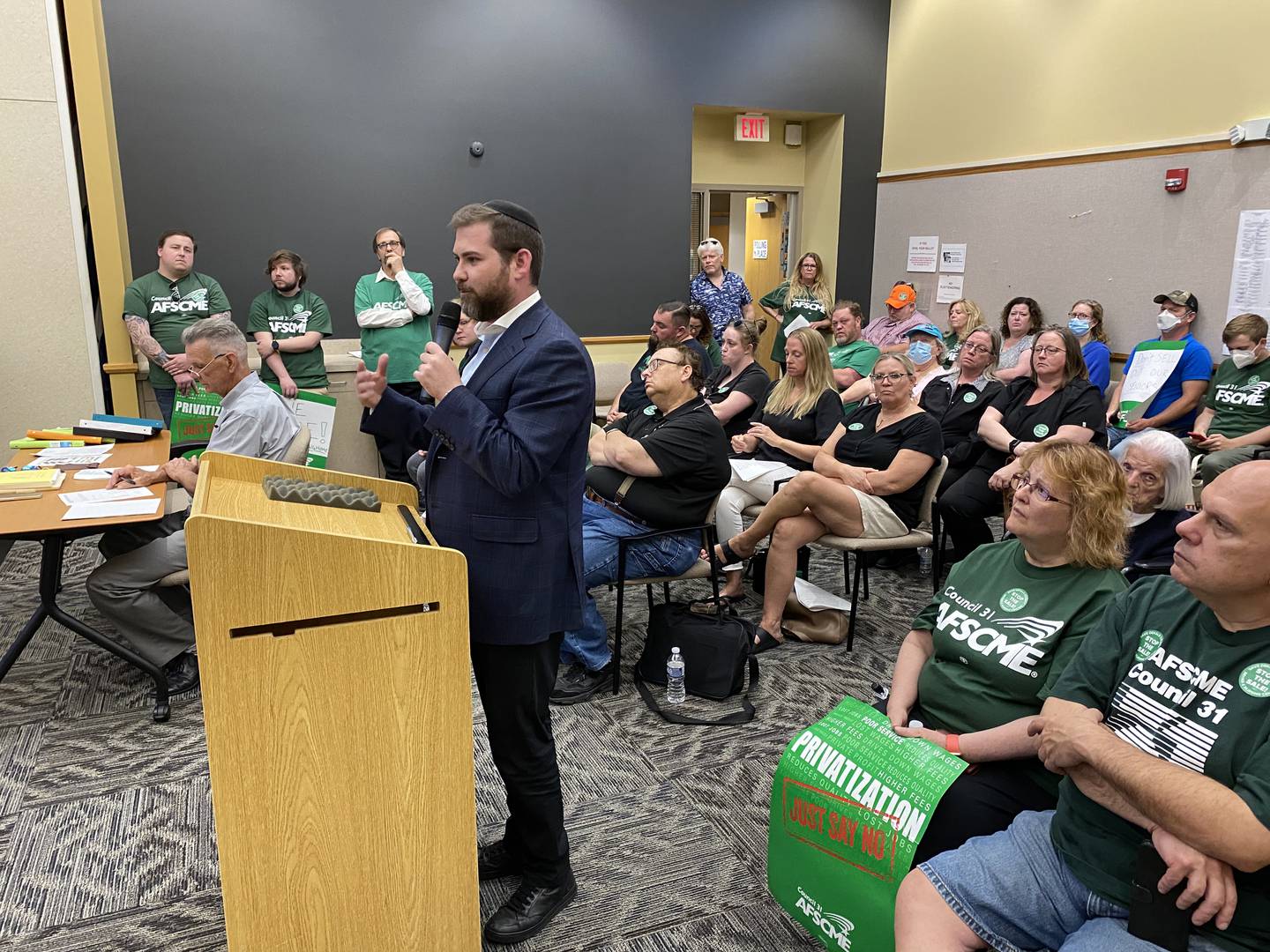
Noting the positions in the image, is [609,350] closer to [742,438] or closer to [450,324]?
[742,438]

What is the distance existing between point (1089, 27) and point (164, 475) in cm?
657

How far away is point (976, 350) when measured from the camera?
5109 mm

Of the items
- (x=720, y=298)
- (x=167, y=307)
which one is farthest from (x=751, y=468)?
(x=167, y=307)

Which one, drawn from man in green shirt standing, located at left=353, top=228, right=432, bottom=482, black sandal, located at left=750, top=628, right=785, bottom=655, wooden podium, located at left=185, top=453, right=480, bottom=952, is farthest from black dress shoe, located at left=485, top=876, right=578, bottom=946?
man in green shirt standing, located at left=353, top=228, right=432, bottom=482

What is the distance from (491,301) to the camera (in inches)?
71.7

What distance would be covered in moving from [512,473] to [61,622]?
229cm

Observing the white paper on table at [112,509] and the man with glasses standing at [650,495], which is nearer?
the white paper on table at [112,509]

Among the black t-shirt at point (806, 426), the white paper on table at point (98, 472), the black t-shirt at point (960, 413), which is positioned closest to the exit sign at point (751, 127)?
the black t-shirt at point (960, 413)

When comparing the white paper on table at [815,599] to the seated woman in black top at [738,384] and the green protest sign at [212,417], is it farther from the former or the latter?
the green protest sign at [212,417]

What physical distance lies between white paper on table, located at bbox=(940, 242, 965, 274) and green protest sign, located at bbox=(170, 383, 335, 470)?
532 centimetres

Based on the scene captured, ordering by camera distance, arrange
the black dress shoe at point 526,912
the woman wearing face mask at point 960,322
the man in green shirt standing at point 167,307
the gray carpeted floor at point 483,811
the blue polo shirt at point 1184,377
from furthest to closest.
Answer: the woman wearing face mask at point 960,322 < the blue polo shirt at point 1184,377 < the man in green shirt standing at point 167,307 < the gray carpeted floor at point 483,811 < the black dress shoe at point 526,912

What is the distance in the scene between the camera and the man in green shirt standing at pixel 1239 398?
460 cm

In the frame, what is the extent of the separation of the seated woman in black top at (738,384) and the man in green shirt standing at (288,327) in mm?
2519

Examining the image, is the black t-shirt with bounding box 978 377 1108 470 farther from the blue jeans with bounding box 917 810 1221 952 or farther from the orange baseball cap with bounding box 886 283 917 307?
the blue jeans with bounding box 917 810 1221 952
